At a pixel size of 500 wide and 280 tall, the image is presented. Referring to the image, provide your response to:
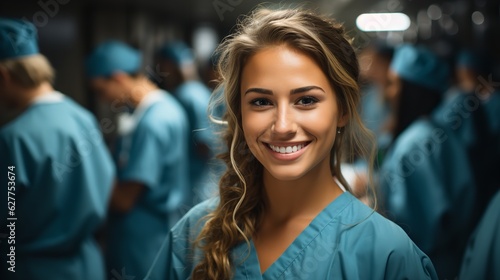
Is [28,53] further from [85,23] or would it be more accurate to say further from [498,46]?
[498,46]

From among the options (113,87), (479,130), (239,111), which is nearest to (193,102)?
(113,87)

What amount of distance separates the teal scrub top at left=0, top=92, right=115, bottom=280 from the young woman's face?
1.84 feet

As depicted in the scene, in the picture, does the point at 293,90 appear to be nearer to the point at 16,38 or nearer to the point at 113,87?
the point at 16,38

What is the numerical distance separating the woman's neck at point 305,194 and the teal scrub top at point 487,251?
317 mm

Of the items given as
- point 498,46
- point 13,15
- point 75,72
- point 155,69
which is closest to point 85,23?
point 75,72

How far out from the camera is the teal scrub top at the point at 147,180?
1880mm

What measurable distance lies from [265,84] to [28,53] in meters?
0.61

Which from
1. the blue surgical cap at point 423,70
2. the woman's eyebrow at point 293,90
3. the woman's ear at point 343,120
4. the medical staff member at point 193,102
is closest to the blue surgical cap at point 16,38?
the woman's eyebrow at point 293,90

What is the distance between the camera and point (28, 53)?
118 centimetres

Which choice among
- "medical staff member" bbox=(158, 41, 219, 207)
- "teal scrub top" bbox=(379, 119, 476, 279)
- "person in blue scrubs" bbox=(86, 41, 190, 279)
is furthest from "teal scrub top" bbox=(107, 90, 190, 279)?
"teal scrub top" bbox=(379, 119, 476, 279)

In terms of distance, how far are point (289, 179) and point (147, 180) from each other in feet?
3.64

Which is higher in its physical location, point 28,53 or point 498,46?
point 498,46

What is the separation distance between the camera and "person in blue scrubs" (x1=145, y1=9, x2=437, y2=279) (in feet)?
2.73

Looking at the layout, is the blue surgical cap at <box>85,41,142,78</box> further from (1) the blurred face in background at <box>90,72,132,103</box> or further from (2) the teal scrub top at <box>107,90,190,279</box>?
(2) the teal scrub top at <box>107,90,190,279</box>
